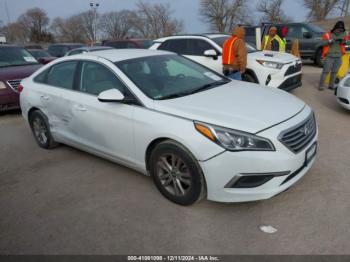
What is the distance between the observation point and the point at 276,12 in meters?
57.2

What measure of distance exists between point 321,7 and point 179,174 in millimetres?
57833

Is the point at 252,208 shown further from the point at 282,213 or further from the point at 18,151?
the point at 18,151

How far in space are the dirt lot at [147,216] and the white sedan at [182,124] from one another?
0.27 meters

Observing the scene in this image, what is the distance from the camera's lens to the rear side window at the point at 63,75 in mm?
4418

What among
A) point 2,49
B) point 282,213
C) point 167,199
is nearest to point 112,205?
point 167,199

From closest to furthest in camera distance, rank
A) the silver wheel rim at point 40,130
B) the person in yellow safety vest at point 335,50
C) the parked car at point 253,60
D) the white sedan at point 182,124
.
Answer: the white sedan at point 182,124
the silver wheel rim at point 40,130
the parked car at point 253,60
the person in yellow safety vest at point 335,50

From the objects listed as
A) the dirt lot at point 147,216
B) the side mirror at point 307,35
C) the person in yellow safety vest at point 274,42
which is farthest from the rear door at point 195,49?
the side mirror at point 307,35

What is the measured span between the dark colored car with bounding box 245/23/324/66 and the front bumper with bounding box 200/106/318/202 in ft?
36.5

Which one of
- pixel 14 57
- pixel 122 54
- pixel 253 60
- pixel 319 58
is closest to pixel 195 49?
pixel 253 60

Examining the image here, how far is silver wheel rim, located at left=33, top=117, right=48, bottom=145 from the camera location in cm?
511

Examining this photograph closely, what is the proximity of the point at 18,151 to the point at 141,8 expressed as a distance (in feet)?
195

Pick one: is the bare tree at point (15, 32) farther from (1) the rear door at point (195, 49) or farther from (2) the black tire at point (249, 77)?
(2) the black tire at point (249, 77)

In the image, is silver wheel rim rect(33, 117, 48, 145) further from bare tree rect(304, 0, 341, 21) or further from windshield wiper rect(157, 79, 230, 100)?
bare tree rect(304, 0, 341, 21)

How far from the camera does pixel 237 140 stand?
9.43 ft
